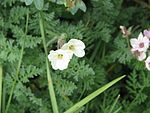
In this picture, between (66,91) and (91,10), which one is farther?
(91,10)

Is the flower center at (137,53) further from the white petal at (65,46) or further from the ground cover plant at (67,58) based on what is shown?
the white petal at (65,46)

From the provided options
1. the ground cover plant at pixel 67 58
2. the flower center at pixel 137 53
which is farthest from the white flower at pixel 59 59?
the flower center at pixel 137 53

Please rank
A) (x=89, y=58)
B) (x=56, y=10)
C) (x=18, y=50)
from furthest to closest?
(x=89, y=58) < (x=56, y=10) < (x=18, y=50)

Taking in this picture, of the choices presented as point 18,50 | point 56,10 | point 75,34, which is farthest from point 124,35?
point 18,50

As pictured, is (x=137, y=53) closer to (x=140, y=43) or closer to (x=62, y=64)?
(x=140, y=43)

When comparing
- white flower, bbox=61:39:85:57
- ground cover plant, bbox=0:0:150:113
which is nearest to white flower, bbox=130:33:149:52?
Answer: ground cover plant, bbox=0:0:150:113

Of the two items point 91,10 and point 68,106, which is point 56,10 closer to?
point 91,10

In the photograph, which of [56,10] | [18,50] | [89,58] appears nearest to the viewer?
[18,50]

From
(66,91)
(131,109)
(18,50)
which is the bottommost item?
(131,109)

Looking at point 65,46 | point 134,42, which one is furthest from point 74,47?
point 134,42

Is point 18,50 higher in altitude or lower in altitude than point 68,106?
higher
